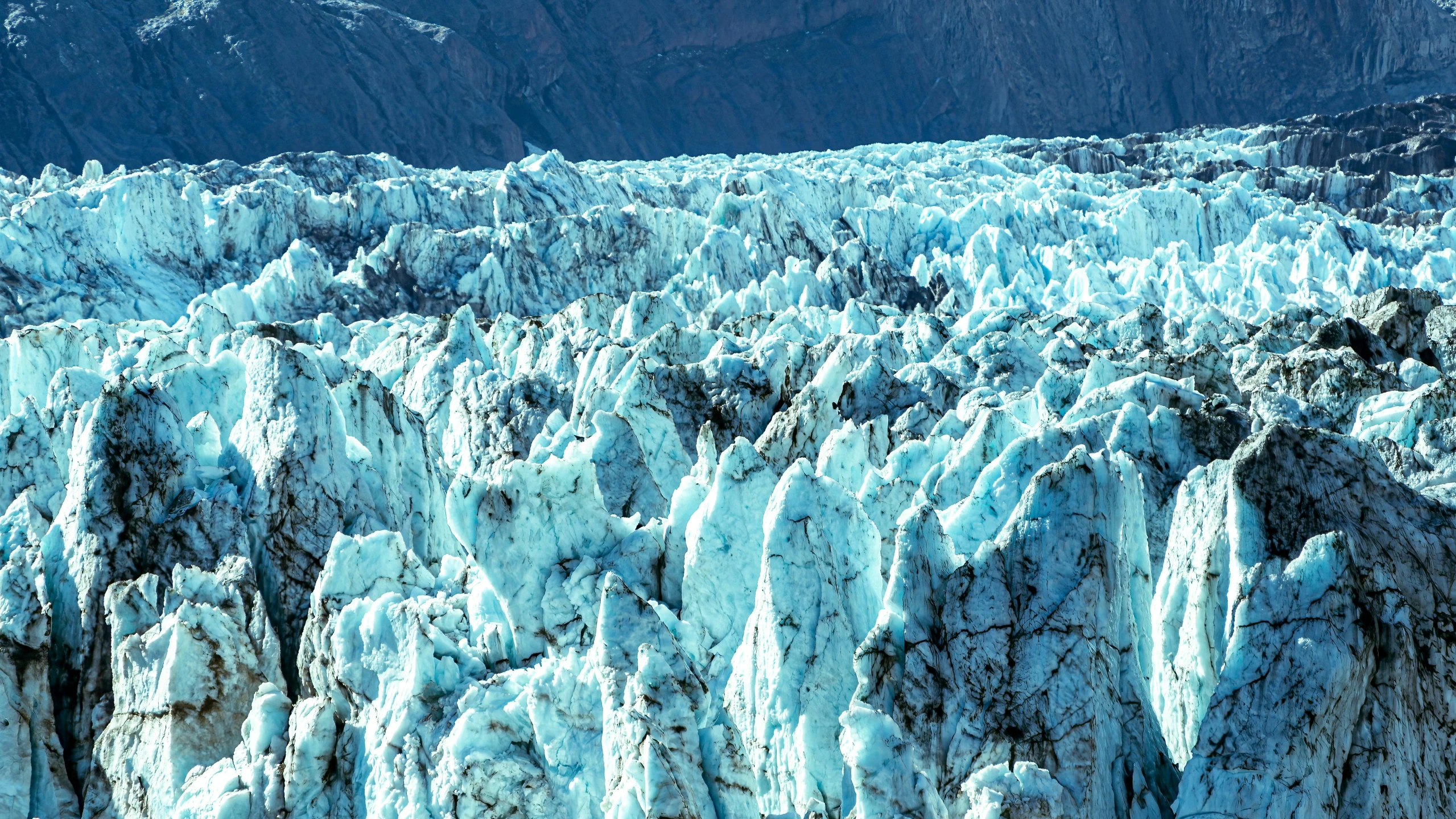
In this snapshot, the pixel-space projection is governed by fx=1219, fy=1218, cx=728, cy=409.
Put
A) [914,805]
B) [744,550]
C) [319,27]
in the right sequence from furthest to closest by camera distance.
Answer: [319,27]
[744,550]
[914,805]

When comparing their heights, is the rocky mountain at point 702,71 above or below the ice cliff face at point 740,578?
above

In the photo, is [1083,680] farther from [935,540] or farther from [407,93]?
[407,93]

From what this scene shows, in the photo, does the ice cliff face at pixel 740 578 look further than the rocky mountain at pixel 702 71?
No

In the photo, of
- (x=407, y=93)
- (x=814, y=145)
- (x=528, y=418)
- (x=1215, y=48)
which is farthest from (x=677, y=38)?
(x=528, y=418)

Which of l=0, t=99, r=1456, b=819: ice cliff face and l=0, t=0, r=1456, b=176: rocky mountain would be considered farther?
l=0, t=0, r=1456, b=176: rocky mountain

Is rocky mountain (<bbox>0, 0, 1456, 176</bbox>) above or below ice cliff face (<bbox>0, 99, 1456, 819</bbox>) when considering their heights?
above
